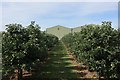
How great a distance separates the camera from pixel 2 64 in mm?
19156

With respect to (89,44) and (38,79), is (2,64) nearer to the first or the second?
(38,79)

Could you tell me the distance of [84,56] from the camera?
68.6 feet

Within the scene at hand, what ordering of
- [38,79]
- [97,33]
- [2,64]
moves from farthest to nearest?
[38,79] < [97,33] < [2,64]

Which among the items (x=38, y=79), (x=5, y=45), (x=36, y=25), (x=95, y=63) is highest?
(x=36, y=25)

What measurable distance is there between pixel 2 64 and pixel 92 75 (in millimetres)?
7918

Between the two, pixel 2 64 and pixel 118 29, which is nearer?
Result: pixel 2 64

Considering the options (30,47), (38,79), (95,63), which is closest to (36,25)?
(30,47)

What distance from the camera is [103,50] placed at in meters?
19.9

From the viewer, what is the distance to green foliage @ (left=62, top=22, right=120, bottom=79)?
19703mm

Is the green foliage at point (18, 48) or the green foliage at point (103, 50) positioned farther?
the green foliage at point (103, 50)

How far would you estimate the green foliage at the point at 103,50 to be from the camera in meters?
19.7

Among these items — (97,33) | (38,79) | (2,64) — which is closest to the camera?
(2,64)

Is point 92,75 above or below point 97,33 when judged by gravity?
below

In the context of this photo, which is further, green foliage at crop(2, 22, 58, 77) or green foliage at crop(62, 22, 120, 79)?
green foliage at crop(62, 22, 120, 79)
